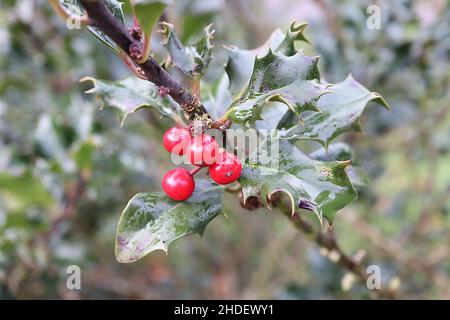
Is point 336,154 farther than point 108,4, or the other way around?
point 336,154

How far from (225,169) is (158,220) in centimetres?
18

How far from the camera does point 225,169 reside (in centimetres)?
78

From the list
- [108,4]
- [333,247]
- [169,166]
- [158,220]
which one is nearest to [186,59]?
[108,4]

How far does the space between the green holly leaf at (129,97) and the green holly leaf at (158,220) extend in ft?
0.58

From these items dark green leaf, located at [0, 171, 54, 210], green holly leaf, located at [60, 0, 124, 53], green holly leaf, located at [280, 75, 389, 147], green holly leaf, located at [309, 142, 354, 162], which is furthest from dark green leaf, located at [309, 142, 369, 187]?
dark green leaf, located at [0, 171, 54, 210]

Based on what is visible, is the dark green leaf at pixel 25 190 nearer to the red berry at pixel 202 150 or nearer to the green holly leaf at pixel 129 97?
the green holly leaf at pixel 129 97

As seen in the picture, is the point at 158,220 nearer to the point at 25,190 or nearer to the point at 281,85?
the point at 281,85

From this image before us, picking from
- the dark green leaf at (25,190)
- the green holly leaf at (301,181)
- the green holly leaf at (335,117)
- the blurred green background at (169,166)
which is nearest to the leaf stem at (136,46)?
the green holly leaf at (301,181)

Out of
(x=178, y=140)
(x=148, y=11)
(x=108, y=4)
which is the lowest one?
(x=178, y=140)

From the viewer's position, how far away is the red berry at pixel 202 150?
0.75 meters
